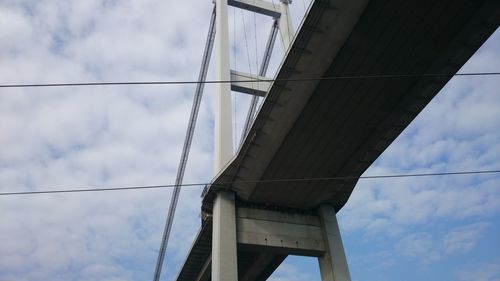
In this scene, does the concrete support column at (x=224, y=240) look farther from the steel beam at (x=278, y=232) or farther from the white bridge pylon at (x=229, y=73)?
the white bridge pylon at (x=229, y=73)

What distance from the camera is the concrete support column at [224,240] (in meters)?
18.5

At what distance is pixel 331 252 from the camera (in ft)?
69.4

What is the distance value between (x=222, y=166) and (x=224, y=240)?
3763 millimetres

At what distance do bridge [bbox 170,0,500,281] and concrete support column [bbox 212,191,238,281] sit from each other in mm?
50

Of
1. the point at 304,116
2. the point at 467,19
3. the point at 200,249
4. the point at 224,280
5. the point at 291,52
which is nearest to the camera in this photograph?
the point at 467,19

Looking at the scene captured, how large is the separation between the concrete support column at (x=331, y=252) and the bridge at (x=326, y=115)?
0.06 metres

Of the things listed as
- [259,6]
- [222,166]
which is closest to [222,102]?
[222,166]

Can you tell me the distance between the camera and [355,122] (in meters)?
17.4

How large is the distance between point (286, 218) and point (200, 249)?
7703mm

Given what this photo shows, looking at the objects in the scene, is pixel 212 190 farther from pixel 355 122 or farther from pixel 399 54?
pixel 399 54

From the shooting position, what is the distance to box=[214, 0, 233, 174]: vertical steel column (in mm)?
21609

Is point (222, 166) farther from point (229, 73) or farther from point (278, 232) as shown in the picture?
point (229, 73)

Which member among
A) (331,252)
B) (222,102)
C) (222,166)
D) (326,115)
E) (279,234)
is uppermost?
(222,102)

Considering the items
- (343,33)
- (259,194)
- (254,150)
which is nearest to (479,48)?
(343,33)
